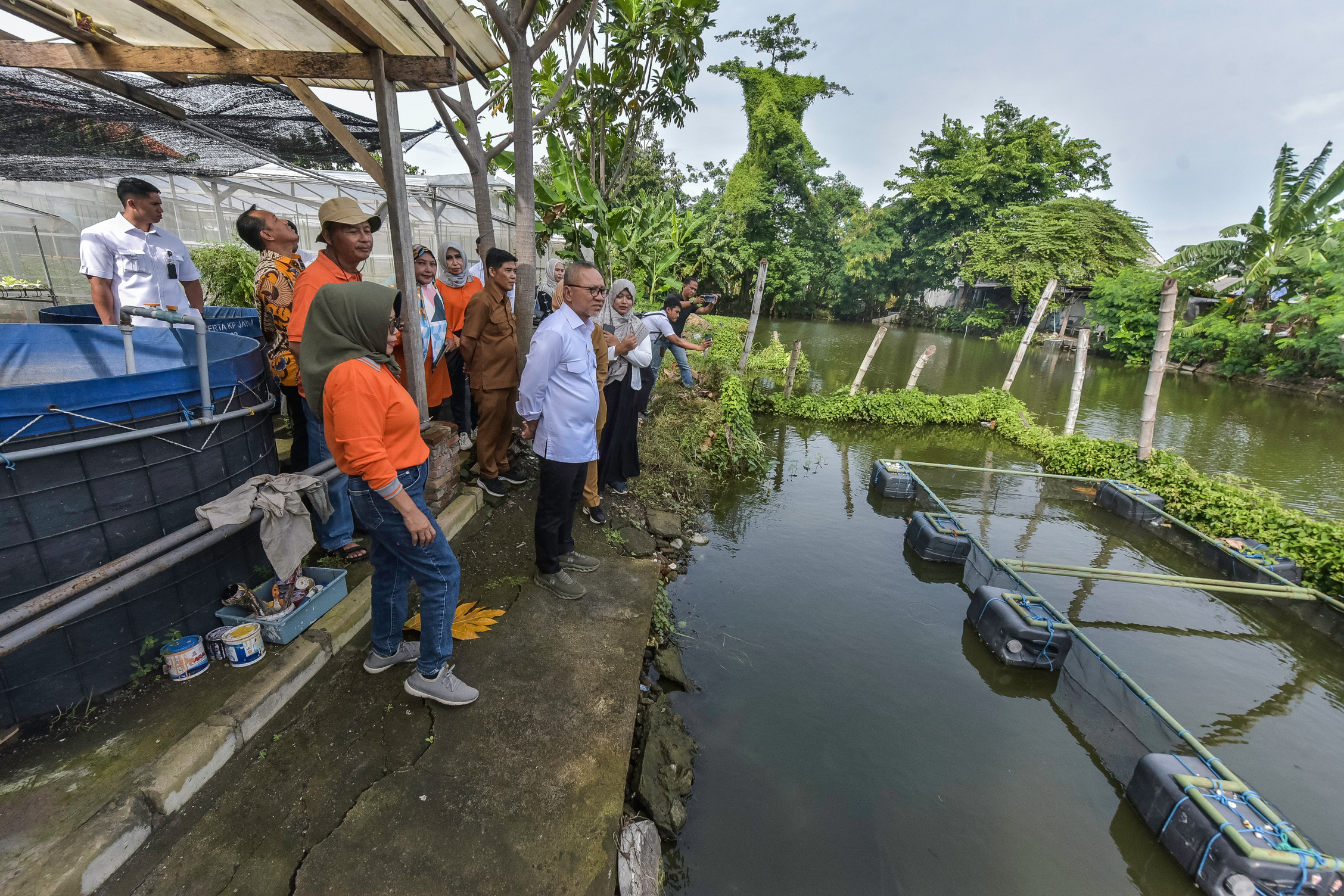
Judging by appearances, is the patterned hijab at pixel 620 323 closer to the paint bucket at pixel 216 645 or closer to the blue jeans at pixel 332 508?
the blue jeans at pixel 332 508

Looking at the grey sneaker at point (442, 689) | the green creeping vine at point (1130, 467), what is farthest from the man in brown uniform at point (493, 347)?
the green creeping vine at point (1130, 467)

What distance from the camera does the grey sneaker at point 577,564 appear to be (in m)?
3.77

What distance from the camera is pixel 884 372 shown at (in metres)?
17.0

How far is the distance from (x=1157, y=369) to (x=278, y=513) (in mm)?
10031

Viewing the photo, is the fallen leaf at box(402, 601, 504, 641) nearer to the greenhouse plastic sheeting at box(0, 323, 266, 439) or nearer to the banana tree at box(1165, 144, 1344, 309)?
the greenhouse plastic sheeting at box(0, 323, 266, 439)

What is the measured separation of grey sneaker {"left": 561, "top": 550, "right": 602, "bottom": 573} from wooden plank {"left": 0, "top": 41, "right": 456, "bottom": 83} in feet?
9.56

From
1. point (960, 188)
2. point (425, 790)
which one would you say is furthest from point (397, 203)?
point (960, 188)

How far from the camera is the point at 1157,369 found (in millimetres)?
7547

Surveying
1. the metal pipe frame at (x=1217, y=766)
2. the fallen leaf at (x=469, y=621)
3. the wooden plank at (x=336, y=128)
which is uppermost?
the wooden plank at (x=336, y=128)

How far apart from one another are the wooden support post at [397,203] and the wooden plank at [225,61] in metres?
0.07

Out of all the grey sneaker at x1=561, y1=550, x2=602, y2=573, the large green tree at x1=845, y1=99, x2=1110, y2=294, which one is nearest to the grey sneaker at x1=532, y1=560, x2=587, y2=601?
the grey sneaker at x1=561, y1=550, x2=602, y2=573

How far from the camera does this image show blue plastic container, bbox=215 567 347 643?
244cm

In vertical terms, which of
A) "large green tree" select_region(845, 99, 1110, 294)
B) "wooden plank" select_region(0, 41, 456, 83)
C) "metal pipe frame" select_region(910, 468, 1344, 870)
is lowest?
"metal pipe frame" select_region(910, 468, 1344, 870)

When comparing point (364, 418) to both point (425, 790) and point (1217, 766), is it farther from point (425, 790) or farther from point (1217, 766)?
point (1217, 766)
